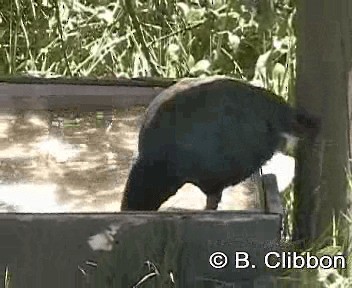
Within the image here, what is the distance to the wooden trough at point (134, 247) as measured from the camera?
5.51 ft

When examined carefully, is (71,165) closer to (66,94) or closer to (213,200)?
(66,94)

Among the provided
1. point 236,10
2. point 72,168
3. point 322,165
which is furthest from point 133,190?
point 236,10

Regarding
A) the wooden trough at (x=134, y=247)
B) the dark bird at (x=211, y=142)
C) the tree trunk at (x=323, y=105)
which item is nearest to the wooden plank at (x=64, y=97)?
the dark bird at (x=211, y=142)

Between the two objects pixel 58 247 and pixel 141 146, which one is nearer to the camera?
pixel 58 247

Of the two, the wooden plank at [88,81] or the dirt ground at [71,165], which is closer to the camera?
the dirt ground at [71,165]

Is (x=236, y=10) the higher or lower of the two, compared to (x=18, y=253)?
higher

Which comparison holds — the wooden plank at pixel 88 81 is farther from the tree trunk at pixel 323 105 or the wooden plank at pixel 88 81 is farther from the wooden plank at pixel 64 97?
the tree trunk at pixel 323 105

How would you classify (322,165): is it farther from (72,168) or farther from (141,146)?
(72,168)

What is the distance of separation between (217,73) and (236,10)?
0.24 metres

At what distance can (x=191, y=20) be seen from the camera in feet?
9.75

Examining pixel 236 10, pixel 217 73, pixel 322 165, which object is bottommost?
pixel 322 165

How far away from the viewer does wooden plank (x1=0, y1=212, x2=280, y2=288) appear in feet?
5.51

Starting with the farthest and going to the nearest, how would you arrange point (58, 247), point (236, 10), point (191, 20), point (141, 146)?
1. point (191, 20)
2. point (236, 10)
3. point (141, 146)
4. point (58, 247)

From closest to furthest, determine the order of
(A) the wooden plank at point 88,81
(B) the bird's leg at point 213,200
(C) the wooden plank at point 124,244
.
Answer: (C) the wooden plank at point 124,244
(B) the bird's leg at point 213,200
(A) the wooden plank at point 88,81
